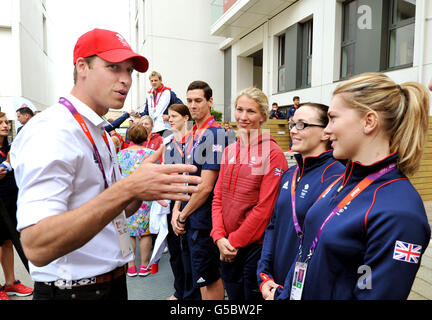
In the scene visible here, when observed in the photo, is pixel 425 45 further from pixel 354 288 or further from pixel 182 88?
pixel 182 88

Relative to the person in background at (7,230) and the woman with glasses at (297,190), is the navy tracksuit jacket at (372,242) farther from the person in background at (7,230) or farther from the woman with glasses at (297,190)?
the person in background at (7,230)

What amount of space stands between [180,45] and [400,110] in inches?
702

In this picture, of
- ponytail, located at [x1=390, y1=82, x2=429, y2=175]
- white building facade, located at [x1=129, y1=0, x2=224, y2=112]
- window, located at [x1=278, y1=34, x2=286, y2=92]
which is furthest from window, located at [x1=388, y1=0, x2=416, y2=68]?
white building facade, located at [x1=129, y1=0, x2=224, y2=112]

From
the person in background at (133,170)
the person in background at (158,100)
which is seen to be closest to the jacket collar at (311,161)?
the person in background at (133,170)

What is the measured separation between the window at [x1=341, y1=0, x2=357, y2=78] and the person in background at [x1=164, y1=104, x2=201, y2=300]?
7.71 m

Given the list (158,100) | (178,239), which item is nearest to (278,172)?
(178,239)

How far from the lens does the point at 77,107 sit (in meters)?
1.36

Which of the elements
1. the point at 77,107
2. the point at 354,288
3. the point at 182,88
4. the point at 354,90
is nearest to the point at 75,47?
the point at 77,107

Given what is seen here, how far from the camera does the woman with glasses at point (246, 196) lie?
2.22 metres

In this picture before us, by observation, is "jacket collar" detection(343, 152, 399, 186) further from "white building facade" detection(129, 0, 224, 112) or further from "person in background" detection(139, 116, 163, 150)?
"white building facade" detection(129, 0, 224, 112)

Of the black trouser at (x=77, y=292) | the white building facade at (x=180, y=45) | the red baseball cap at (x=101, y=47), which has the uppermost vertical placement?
the white building facade at (x=180, y=45)

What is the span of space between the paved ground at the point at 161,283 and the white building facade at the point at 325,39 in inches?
194

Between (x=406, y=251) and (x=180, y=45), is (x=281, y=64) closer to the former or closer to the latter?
(x=180, y=45)

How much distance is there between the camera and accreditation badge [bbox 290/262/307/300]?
4.48ft
